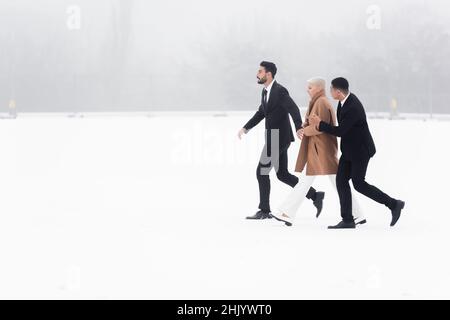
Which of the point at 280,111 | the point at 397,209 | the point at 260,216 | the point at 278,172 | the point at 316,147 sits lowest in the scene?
the point at 260,216

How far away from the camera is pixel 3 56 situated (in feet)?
191

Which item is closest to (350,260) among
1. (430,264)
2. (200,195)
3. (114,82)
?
(430,264)

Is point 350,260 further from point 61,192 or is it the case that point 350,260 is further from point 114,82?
point 114,82

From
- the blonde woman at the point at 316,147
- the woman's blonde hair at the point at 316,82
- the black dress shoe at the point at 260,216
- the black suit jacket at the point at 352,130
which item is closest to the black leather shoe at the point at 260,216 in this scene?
the black dress shoe at the point at 260,216

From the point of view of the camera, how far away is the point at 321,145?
8.77 m

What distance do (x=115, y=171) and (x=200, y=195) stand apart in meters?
3.59

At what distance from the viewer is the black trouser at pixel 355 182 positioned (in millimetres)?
8406

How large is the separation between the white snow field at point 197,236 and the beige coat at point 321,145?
26.7 inches

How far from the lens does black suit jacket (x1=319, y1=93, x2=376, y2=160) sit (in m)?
8.25

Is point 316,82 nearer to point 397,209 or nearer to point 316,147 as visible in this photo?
point 316,147

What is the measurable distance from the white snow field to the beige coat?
0.68 meters

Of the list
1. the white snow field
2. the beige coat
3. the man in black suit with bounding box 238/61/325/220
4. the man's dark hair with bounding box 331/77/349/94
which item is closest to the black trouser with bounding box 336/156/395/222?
the beige coat

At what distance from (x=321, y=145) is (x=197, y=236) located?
5.27 feet

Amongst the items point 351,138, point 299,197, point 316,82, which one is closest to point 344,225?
point 299,197
